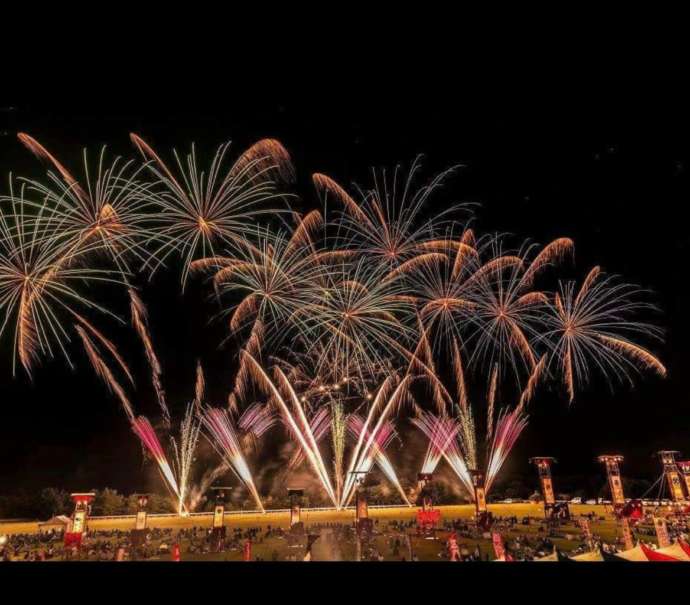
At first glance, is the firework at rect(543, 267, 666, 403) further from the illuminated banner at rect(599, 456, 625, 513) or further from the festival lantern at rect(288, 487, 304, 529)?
the festival lantern at rect(288, 487, 304, 529)

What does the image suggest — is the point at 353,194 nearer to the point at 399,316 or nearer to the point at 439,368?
the point at 399,316

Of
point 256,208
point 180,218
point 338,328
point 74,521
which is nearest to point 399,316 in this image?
point 338,328

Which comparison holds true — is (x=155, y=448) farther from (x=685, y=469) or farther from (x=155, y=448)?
(x=685, y=469)

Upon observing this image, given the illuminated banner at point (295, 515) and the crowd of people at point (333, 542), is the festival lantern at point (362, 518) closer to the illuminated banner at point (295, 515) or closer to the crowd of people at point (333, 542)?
the crowd of people at point (333, 542)

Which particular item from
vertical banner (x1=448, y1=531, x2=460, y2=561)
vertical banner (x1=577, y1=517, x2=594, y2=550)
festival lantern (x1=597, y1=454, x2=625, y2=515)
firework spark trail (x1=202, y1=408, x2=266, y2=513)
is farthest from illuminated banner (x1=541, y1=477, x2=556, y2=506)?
firework spark trail (x1=202, y1=408, x2=266, y2=513)

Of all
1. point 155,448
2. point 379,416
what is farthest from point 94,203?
point 379,416

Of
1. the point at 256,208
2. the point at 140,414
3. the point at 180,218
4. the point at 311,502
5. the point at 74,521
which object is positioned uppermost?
the point at 256,208
